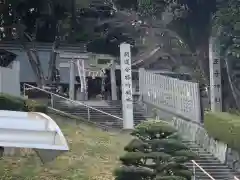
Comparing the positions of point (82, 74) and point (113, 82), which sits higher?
point (82, 74)

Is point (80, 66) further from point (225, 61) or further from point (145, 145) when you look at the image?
point (145, 145)

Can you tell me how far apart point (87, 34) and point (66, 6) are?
210 inches

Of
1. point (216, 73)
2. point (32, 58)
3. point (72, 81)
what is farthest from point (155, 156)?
point (32, 58)

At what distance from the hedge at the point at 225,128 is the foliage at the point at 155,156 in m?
5.15

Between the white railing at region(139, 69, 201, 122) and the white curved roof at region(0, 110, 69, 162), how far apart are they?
13057 millimetres

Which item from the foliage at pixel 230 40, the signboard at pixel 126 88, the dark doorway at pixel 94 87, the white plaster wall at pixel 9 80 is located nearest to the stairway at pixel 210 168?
the signboard at pixel 126 88

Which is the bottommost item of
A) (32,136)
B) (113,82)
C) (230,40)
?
(32,136)

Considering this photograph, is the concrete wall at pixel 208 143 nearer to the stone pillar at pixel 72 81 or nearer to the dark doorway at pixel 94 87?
the stone pillar at pixel 72 81

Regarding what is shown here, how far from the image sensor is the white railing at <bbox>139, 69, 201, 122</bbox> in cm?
2264

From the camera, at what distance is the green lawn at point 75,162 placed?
45.3 feet

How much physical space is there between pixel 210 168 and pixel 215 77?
659cm

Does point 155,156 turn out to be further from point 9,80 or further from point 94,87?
point 94,87

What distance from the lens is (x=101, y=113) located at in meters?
23.4

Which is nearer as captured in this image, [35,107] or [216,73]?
[35,107]
